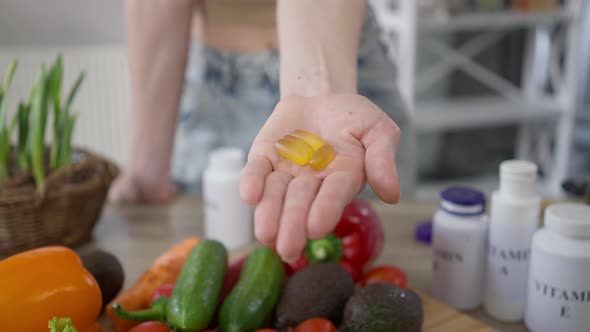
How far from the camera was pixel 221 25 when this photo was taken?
1320 millimetres

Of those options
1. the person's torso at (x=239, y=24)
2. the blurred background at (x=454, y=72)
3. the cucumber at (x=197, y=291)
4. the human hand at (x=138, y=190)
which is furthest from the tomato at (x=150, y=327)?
the blurred background at (x=454, y=72)

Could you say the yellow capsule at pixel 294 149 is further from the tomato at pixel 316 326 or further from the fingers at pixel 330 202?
the tomato at pixel 316 326

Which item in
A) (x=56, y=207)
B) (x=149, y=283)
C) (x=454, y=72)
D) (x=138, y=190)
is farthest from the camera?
(x=454, y=72)

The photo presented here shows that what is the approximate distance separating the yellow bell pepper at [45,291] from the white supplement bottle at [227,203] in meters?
0.33

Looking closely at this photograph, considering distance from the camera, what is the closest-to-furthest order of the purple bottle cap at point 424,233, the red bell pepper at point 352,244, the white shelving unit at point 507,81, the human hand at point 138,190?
the red bell pepper at point 352,244
the purple bottle cap at point 424,233
the human hand at point 138,190
the white shelving unit at point 507,81

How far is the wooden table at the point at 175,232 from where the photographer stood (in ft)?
3.22

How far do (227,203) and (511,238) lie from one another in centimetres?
45

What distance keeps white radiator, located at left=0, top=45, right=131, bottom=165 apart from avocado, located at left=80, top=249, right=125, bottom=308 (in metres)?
1.70

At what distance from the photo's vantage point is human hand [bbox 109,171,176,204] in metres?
1.26

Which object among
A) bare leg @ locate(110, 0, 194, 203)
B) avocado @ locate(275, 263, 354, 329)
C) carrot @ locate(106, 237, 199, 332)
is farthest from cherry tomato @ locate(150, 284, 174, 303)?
bare leg @ locate(110, 0, 194, 203)

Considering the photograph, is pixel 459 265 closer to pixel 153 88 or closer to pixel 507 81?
pixel 153 88

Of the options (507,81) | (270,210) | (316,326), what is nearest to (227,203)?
(316,326)

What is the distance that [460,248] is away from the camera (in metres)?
0.80

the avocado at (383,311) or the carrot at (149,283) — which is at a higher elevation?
the avocado at (383,311)
